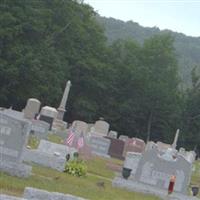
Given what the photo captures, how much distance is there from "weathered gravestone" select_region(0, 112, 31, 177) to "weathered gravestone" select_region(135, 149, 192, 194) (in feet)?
18.7

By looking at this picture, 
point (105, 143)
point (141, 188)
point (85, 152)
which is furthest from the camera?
point (105, 143)

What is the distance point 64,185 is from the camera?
1384 cm

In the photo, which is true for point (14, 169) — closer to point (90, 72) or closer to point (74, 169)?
point (74, 169)

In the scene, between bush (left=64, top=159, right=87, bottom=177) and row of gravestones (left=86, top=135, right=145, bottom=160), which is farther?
row of gravestones (left=86, top=135, right=145, bottom=160)

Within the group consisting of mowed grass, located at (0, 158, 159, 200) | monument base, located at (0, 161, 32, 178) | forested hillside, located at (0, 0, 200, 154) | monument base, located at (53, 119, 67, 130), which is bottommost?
mowed grass, located at (0, 158, 159, 200)

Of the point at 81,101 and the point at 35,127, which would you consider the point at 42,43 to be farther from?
the point at 35,127

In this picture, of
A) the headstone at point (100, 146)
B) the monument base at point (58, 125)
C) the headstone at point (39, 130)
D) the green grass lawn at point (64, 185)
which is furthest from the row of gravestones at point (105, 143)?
the green grass lawn at point (64, 185)

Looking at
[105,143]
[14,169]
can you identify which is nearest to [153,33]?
[105,143]

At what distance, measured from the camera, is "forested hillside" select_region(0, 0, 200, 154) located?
48781 millimetres

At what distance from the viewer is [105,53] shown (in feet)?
204

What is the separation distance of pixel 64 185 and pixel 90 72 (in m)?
45.2

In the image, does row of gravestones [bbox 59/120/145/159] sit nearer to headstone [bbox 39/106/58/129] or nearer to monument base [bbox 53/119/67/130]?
monument base [bbox 53/119/67/130]

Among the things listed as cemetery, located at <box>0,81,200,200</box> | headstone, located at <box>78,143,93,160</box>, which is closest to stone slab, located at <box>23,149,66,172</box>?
cemetery, located at <box>0,81,200,200</box>

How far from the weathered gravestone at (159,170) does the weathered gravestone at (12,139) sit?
18.7 ft
